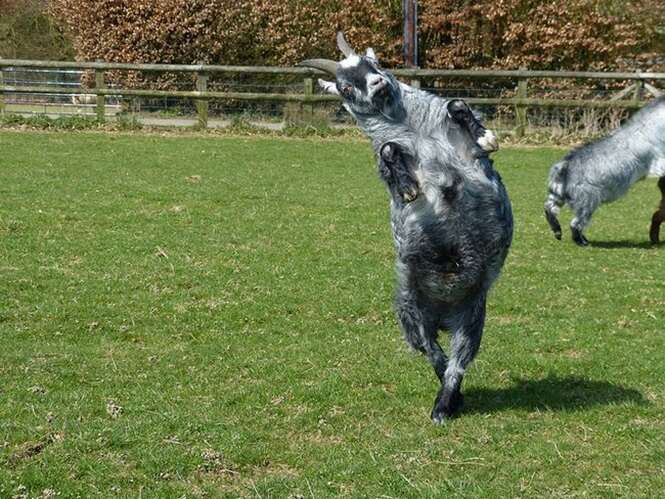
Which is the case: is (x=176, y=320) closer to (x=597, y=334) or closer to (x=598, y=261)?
(x=597, y=334)

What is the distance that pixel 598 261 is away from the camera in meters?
10.5

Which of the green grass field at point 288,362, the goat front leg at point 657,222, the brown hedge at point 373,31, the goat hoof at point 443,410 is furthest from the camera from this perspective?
the brown hedge at point 373,31

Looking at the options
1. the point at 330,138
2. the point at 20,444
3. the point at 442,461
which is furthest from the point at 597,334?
the point at 330,138

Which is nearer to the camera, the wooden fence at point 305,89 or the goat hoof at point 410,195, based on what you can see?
the goat hoof at point 410,195

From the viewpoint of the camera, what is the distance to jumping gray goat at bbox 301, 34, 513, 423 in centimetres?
491

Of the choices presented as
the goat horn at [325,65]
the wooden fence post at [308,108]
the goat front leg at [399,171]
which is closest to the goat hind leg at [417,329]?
the goat front leg at [399,171]

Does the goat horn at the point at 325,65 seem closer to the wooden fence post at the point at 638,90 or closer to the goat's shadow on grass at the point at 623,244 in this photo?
the goat's shadow on grass at the point at 623,244

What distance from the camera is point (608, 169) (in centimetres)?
1178

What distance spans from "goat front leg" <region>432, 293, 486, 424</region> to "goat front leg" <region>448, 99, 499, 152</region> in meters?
0.89

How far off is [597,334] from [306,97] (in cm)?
1574

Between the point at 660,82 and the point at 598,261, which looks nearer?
the point at 598,261

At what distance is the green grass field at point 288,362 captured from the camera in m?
4.88

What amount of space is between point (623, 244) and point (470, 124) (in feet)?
24.0

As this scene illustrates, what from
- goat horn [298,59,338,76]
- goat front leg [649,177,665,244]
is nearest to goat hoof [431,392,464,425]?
goat horn [298,59,338,76]
